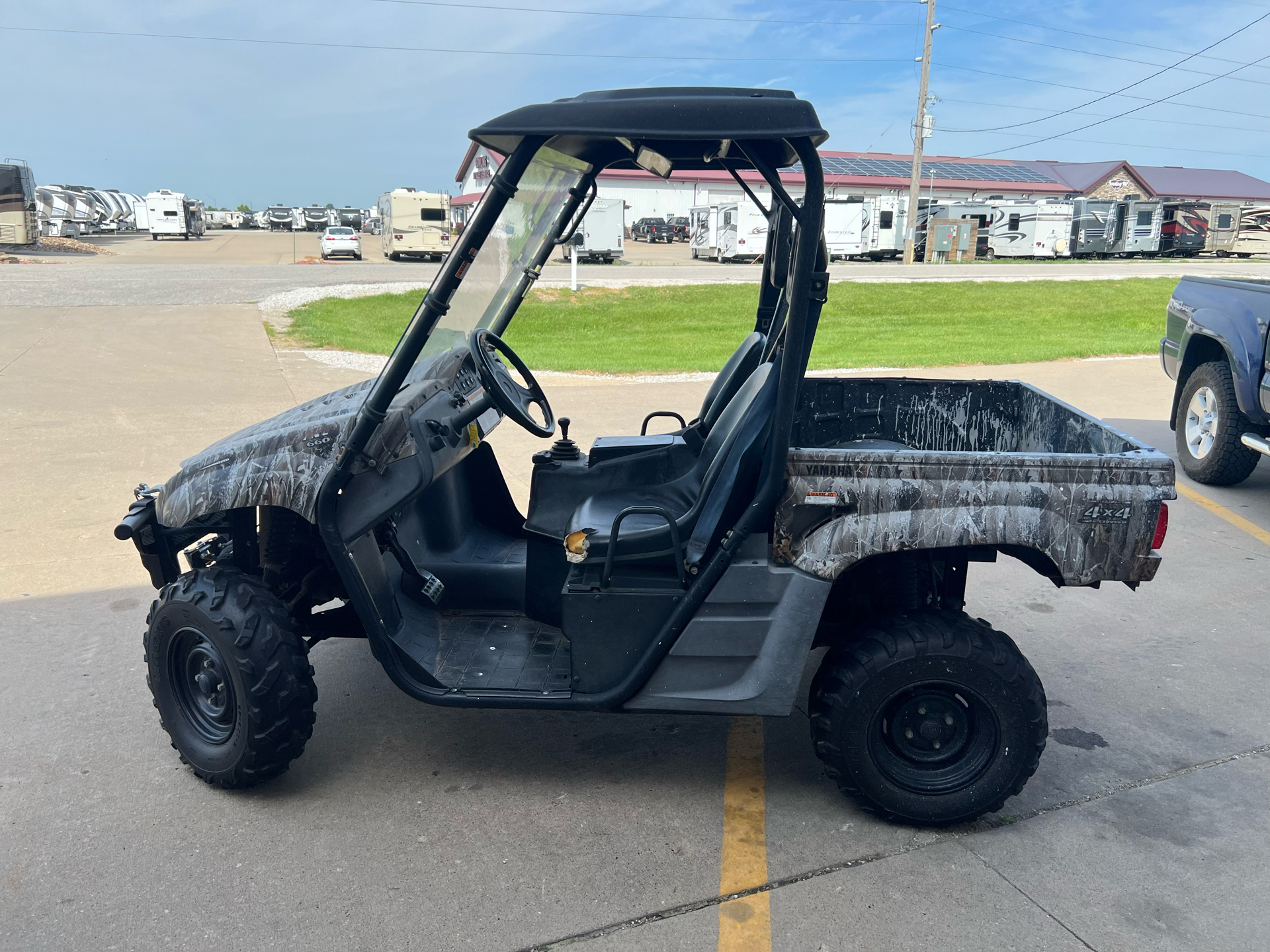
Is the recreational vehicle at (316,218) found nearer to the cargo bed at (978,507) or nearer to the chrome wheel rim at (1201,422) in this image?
the chrome wheel rim at (1201,422)

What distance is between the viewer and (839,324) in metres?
16.8

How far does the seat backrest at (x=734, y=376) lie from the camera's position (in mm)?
4074

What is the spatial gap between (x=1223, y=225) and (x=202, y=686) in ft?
147

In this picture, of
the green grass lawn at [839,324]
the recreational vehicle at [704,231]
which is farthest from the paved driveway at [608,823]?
the recreational vehicle at [704,231]

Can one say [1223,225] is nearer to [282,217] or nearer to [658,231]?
[658,231]

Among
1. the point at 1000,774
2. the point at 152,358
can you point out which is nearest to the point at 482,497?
the point at 1000,774

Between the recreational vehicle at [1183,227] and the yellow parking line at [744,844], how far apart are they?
4073cm

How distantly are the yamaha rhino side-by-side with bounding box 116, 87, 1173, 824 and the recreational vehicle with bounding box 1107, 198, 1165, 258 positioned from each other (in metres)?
38.5

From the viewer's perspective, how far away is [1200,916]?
2732 millimetres

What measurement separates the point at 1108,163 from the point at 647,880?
6885cm

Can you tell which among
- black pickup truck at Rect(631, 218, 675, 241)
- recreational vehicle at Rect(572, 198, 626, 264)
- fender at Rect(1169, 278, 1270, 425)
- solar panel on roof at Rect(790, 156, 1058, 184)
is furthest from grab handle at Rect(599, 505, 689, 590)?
solar panel on roof at Rect(790, 156, 1058, 184)

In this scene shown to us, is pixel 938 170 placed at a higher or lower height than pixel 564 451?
higher

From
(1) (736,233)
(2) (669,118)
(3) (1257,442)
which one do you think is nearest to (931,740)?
(2) (669,118)

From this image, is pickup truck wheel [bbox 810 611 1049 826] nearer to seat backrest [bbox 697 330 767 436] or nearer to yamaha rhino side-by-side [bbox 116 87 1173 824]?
yamaha rhino side-by-side [bbox 116 87 1173 824]
